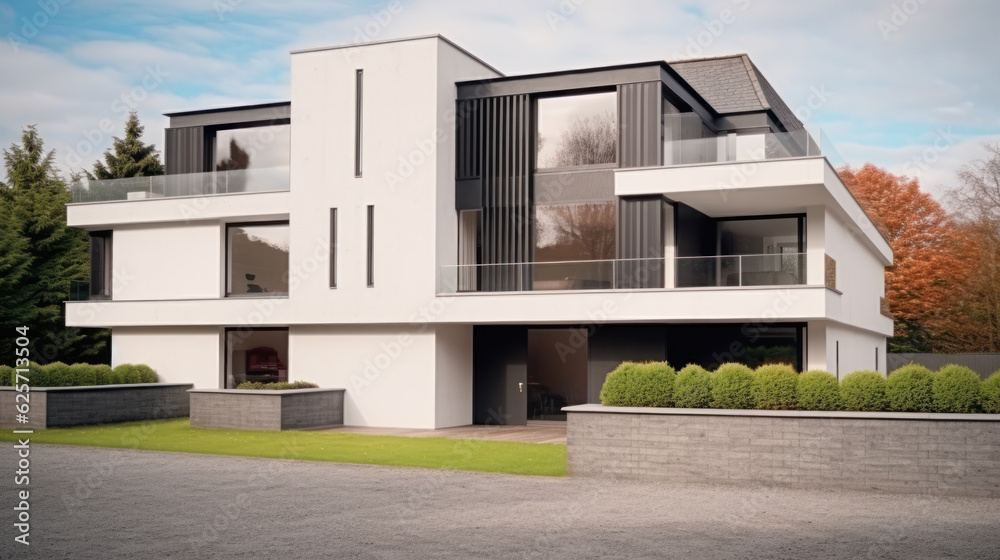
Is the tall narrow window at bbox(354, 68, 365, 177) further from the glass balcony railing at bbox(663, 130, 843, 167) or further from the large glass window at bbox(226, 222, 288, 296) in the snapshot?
the glass balcony railing at bbox(663, 130, 843, 167)

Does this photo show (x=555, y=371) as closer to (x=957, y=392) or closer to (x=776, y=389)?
(x=776, y=389)

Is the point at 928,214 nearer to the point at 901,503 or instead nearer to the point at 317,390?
the point at 317,390

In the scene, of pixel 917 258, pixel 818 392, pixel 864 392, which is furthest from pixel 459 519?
pixel 917 258

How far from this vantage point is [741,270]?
19562 millimetres

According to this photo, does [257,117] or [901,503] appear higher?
[257,117]

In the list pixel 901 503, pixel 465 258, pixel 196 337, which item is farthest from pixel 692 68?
pixel 901 503

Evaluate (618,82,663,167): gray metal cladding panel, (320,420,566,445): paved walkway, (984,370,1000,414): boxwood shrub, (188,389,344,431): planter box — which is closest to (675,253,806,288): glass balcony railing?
(618,82,663,167): gray metal cladding panel

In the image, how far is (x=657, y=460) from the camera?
1288cm

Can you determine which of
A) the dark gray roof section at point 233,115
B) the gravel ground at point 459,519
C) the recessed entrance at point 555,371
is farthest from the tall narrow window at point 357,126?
the gravel ground at point 459,519

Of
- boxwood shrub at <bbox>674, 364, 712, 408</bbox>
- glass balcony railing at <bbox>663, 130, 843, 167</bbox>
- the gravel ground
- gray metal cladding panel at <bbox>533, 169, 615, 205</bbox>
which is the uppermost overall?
glass balcony railing at <bbox>663, 130, 843, 167</bbox>

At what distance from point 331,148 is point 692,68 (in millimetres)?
11893

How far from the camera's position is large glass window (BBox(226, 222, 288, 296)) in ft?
81.4

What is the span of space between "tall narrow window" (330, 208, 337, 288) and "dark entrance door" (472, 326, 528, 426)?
4.02 m

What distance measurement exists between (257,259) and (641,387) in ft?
48.7
